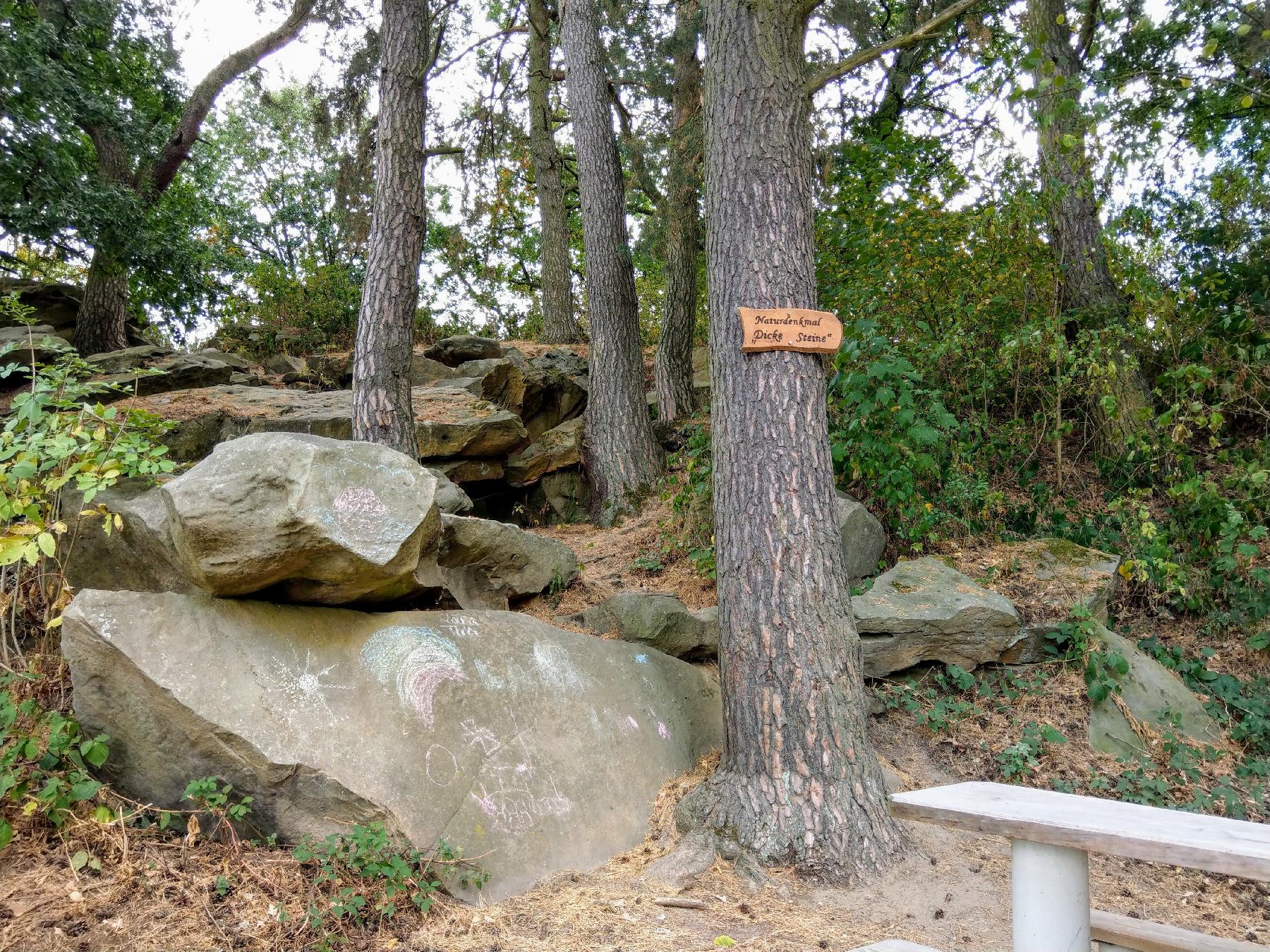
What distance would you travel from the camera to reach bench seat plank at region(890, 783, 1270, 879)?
1.89 m

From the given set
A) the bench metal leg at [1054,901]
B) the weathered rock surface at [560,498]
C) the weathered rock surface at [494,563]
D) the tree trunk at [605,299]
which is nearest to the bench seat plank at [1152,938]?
the bench metal leg at [1054,901]

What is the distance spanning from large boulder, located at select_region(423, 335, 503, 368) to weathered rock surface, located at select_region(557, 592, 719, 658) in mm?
6032

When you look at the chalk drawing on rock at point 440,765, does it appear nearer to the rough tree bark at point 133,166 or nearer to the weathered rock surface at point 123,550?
the weathered rock surface at point 123,550

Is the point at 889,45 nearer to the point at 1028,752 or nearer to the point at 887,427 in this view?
the point at 887,427

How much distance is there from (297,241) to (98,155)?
14.6m

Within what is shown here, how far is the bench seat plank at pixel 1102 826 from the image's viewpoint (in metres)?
1.89

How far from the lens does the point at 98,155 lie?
10.3 metres

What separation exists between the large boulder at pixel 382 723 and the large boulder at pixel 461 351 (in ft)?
21.7

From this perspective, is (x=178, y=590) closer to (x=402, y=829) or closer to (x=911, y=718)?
(x=402, y=829)

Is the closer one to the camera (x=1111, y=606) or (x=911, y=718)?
(x=911, y=718)

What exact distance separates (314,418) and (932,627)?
569 cm

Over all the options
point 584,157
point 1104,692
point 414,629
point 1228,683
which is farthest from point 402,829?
point 584,157

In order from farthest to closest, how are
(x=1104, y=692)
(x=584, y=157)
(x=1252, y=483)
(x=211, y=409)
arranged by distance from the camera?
(x=584, y=157), (x=211, y=409), (x=1252, y=483), (x=1104, y=692)

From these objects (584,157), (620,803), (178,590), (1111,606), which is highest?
(584,157)
